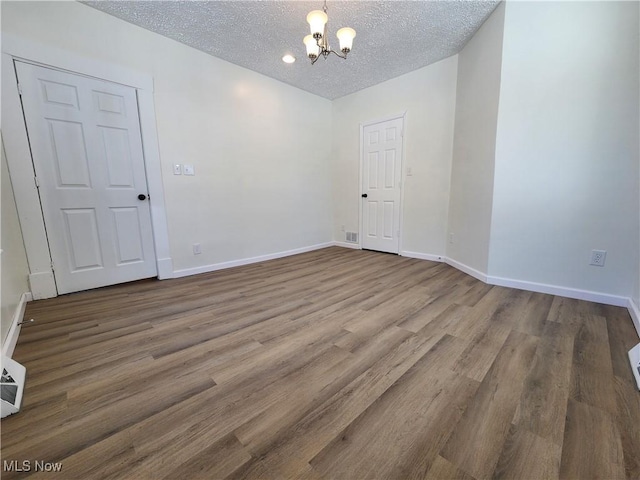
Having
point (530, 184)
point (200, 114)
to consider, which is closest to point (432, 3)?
point (530, 184)

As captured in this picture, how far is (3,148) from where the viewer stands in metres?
2.02

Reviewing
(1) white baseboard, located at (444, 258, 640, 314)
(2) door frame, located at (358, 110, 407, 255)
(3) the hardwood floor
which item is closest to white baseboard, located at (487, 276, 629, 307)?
(1) white baseboard, located at (444, 258, 640, 314)

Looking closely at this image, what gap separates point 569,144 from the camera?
6.98ft

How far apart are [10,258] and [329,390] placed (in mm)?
2458

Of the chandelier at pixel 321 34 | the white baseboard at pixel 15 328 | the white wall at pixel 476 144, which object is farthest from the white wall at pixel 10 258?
the white wall at pixel 476 144

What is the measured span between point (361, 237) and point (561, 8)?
Result: 3236 mm

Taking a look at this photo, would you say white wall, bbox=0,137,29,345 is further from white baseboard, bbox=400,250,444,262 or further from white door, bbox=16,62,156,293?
white baseboard, bbox=400,250,444,262

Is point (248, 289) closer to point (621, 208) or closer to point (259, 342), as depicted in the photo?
point (259, 342)

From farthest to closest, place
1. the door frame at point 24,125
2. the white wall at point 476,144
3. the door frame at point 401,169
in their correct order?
the door frame at point 401,169 → the white wall at point 476,144 → the door frame at point 24,125

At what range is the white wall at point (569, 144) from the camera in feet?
6.35

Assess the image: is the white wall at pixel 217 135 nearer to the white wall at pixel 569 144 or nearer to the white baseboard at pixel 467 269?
the white baseboard at pixel 467 269

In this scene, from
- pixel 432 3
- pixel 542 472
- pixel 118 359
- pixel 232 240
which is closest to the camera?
pixel 542 472

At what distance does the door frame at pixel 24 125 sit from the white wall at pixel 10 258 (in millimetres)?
52

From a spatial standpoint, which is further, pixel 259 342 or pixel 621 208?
pixel 621 208
